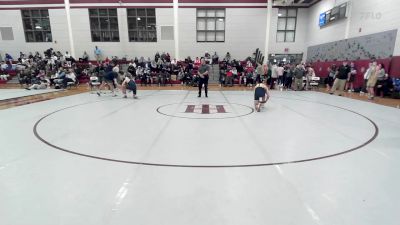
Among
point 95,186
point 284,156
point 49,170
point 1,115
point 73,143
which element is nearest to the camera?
point 95,186

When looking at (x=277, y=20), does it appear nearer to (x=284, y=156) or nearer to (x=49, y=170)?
(x=284, y=156)

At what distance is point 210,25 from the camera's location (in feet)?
63.7

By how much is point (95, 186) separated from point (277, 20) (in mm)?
19860

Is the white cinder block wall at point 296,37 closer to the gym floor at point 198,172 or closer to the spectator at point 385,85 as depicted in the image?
the spectator at point 385,85

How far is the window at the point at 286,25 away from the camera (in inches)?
760

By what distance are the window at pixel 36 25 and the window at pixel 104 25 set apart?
146 inches

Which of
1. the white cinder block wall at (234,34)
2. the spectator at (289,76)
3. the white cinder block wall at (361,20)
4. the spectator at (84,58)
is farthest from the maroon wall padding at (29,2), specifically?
the white cinder block wall at (361,20)

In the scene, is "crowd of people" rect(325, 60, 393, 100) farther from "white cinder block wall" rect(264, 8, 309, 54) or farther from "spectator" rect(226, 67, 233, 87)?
"white cinder block wall" rect(264, 8, 309, 54)

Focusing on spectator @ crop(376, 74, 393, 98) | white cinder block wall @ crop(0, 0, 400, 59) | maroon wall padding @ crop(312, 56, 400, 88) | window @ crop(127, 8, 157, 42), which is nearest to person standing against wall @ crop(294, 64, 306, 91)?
maroon wall padding @ crop(312, 56, 400, 88)

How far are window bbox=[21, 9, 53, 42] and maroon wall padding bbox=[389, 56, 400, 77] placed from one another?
900 inches

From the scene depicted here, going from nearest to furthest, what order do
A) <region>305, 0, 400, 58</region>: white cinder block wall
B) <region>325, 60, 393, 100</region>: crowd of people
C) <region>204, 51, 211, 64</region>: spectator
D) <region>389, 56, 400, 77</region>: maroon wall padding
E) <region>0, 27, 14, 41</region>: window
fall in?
1. <region>325, 60, 393, 100</region>: crowd of people
2. <region>389, 56, 400, 77</region>: maroon wall padding
3. <region>305, 0, 400, 58</region>: white cinder block wall
4. <region>204, 51, 211, 64</region>: spectator
5. <region>0, 27, 14, 41</region>: window

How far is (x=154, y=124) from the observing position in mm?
5324

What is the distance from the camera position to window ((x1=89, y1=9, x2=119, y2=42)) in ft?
63.2

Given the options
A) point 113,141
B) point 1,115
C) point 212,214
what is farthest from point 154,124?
point 1,115
